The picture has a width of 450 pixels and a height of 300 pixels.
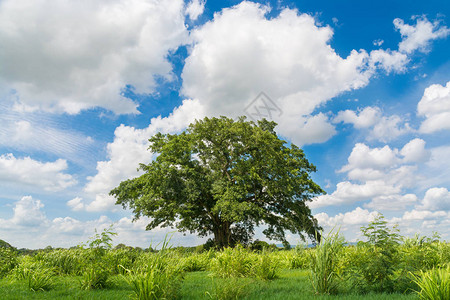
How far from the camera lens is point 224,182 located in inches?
851

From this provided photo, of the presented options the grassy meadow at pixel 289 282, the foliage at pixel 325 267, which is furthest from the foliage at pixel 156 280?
the foliage at pixel 325 267

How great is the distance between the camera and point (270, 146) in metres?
22.7

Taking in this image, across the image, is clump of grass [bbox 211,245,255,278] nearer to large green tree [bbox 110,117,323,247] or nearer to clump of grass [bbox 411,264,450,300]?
clump of grass [bbox 411,264,450,300]

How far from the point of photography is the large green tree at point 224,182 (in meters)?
21.8

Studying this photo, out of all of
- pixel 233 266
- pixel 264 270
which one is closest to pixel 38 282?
pixel 233 266

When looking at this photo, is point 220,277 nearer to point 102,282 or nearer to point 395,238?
point 102,282

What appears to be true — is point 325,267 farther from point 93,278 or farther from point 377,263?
point 93,278

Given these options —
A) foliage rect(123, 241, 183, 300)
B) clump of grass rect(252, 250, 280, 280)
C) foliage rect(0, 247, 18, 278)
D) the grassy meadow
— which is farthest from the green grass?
foliage rect(0, 247, 18, 278)

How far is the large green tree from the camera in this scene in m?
21.8

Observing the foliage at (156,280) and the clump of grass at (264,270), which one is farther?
the clump of grass at (264,270)

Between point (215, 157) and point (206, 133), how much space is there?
6.61ft

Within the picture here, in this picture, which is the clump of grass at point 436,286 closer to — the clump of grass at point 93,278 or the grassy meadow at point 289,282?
the grassy meadow at point 289,282

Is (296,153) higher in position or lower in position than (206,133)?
lower

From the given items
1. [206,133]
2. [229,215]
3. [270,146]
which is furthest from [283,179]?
[206,133]
